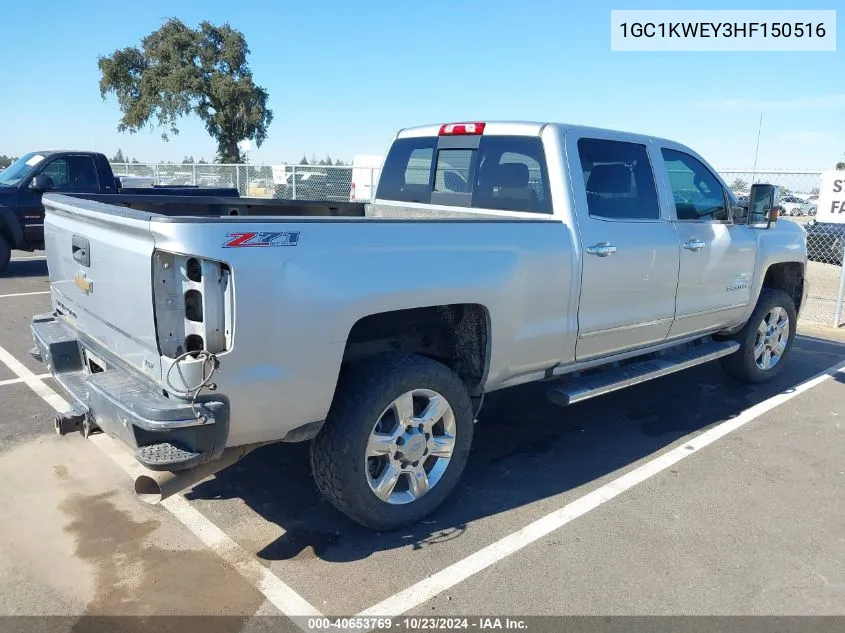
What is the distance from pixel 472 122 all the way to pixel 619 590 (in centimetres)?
313

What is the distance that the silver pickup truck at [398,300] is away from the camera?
2676 millimetres

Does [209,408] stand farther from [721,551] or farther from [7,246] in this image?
[7,246]

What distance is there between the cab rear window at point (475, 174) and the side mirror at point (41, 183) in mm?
7356

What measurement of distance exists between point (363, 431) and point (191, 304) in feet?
3.21

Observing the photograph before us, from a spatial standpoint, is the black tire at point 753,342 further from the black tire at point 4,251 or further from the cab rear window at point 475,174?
the black tire at point 4,251

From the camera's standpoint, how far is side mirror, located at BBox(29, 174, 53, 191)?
10.2m

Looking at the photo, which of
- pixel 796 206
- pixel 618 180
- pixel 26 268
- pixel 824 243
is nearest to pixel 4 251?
pixel 26 268

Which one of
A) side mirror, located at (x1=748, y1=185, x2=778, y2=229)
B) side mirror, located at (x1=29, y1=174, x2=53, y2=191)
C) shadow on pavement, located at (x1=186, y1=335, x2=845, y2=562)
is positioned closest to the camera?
shadow on pavement, located at (x1=186, y1=335, x2=845, y2=562)

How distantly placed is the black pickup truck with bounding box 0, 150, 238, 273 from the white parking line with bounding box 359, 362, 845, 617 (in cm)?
926

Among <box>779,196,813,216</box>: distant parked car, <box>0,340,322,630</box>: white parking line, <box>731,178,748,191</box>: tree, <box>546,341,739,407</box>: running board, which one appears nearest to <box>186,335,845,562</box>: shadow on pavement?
<box>0,340,322,630</box>: white parking line

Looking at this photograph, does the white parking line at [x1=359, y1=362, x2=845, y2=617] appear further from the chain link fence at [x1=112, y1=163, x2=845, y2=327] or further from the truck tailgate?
the chain link fence at [x1=112, y1=163, x2=845, y2=327]

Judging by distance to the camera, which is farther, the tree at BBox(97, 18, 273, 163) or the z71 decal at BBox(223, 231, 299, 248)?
the tree at BBox(97, 18, 273, 163)

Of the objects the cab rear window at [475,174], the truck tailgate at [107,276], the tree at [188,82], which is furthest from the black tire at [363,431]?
the tree at [188,82]

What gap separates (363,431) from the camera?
3.12 metres
